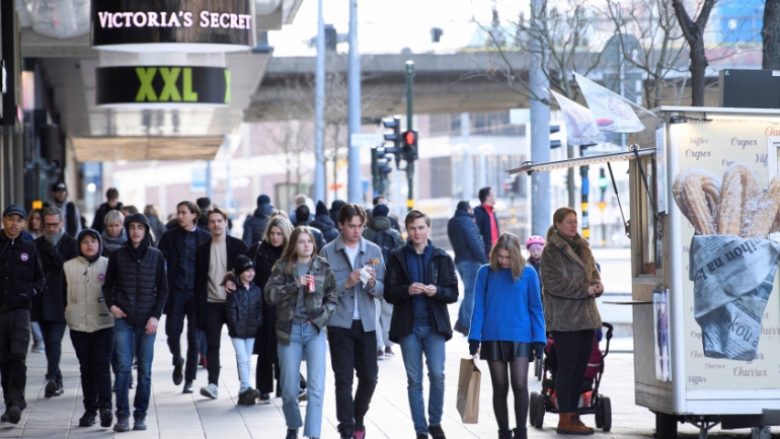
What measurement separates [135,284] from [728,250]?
15.2 feet

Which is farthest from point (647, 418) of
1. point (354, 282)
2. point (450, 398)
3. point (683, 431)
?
point (354, 282)

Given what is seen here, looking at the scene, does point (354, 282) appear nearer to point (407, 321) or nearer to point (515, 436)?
point (407, 321)

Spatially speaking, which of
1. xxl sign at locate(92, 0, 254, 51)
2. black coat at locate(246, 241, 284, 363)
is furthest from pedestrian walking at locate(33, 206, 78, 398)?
xxl sign at locate(92, 0, 254, 51)

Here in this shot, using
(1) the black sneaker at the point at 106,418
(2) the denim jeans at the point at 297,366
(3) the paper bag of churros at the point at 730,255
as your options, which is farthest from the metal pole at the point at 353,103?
(3) the paper bag of churros at the point at 730,255

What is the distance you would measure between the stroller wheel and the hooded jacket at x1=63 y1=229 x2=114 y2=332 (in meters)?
3.47

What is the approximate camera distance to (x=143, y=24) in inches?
555

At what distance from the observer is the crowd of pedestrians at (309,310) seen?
1255 cm

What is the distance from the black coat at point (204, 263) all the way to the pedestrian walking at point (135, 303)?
2353mm

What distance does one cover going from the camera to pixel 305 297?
1251 cm

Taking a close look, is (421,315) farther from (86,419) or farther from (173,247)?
(173,247)

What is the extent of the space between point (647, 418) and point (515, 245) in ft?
9.58

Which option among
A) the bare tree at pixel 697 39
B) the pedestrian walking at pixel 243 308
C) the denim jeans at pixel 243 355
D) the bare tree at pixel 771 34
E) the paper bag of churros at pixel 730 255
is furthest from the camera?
the denim jeans at pixel 243 355

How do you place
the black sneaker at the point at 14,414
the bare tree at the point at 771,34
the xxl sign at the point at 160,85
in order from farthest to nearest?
the xxl sign at the point at 160,85, the bare tree at the point at 771,34, the black sneaker at the point at 14,414

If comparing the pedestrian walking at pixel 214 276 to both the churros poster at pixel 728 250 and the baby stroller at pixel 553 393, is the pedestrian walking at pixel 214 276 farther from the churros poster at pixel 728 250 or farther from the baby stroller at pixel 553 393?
the churros poster at pixel 728 250
